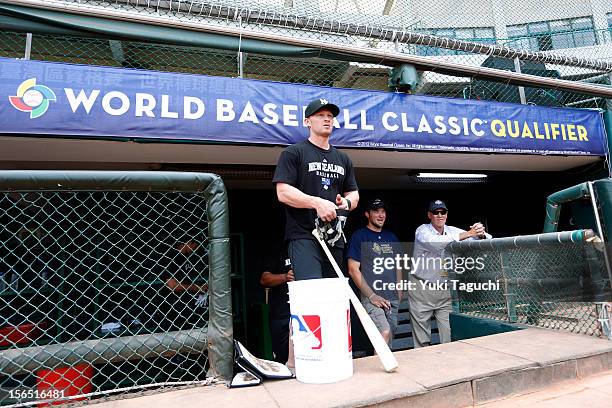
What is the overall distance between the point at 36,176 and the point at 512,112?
5.40 m

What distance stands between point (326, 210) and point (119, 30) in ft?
10.6

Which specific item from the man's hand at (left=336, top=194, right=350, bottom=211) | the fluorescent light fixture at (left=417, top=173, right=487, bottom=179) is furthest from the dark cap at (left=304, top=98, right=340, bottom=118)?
the fluorescent light fixture at (left=417, top=173, right=487, bottom=179)

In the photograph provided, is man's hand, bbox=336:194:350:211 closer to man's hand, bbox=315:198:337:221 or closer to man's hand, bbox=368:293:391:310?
man's hand, bbox=315:198:337:221

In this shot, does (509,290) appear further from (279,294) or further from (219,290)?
(219,290)

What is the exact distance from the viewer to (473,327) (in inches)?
138

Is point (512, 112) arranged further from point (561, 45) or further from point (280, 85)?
point (561, 45)

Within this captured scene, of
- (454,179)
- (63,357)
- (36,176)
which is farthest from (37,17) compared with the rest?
(454,179)

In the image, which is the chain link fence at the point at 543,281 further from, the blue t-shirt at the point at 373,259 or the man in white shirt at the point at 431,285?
the blue t-shirt at the point at 373,259

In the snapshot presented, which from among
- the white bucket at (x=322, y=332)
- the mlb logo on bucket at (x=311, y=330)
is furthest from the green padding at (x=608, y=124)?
the mlb logo on bucket at (x=311, y=330)

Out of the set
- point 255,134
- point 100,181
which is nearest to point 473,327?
point 255,134

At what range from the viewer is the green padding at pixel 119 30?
11.5 ft

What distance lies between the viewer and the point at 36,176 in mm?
1813

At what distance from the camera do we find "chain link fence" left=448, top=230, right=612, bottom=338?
259 centimetres

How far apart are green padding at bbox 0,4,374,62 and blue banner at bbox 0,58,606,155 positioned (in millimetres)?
520
